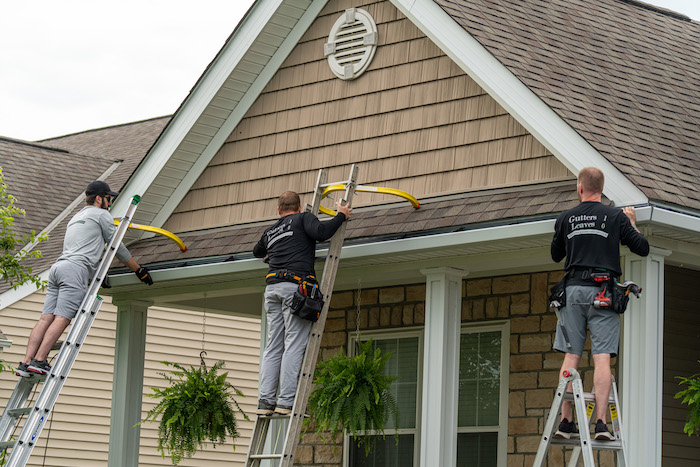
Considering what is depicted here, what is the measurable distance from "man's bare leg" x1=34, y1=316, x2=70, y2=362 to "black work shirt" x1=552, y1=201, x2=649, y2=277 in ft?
13.7

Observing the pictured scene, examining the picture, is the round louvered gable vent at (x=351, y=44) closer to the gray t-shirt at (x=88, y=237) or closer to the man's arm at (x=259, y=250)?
the man's arm at (x=259, y=250)

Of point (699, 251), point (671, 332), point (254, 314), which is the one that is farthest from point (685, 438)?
point (254, 314)

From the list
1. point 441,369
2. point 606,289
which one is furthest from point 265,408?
point 606,289

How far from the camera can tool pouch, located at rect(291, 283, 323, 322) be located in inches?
344

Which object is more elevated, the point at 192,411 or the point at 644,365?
the point at 644,365

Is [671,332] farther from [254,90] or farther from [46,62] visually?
[46,62]

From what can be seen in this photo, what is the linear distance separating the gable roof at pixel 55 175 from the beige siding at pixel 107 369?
1221mm

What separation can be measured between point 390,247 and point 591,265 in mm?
2295

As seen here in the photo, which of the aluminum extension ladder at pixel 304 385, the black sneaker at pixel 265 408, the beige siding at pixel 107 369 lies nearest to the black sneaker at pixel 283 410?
the aluminum extension ladder at pixel 304 385

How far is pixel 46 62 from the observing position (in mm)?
54281

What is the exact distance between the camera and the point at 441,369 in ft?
30.2

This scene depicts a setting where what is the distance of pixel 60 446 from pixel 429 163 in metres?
8.94

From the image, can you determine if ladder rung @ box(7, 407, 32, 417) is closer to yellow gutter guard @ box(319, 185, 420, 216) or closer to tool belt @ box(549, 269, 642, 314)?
yellow gutter guard @ box(319, 185, 420, 216)

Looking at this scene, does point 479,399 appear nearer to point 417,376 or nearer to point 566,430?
point 417,376
